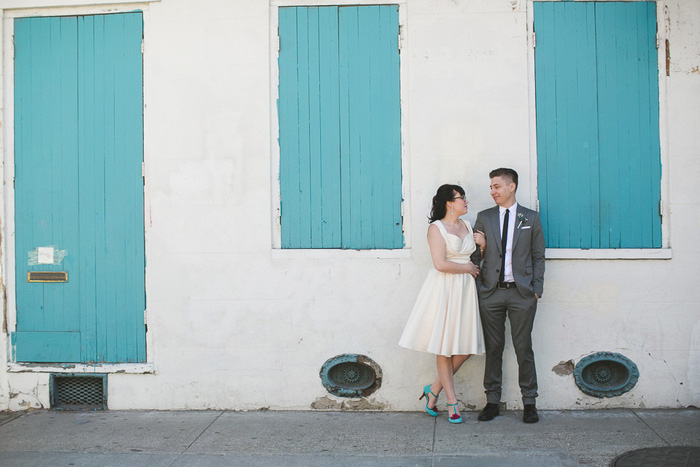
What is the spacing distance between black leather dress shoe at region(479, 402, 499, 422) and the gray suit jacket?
3.12 ft

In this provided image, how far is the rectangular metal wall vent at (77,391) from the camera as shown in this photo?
5.58 metres

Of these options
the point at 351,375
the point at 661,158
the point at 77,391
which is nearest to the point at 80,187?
the point at 77,391

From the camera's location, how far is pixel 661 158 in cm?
529

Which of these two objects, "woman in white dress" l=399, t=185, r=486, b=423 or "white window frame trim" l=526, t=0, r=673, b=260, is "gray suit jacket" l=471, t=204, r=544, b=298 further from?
"white window frame trim" l=526, t=0, r=673, b=260

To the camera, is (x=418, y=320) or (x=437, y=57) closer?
(x=418, y=320)

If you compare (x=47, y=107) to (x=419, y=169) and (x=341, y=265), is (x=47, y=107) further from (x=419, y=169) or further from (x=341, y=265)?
(x=419, y=169)

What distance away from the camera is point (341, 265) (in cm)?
538

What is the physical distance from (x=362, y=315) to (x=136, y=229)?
2.23 m

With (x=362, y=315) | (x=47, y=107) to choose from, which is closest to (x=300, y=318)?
(x=362, y=315)

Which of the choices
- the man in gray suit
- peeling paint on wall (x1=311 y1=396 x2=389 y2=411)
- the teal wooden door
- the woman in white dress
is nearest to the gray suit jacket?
the man in gray suit

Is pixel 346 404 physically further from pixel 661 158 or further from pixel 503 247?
pixel 661 158

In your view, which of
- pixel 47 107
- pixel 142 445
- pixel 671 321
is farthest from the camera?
pixel 47 107

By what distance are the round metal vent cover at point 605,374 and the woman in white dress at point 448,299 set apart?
1046mm

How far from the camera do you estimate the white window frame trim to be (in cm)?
525
